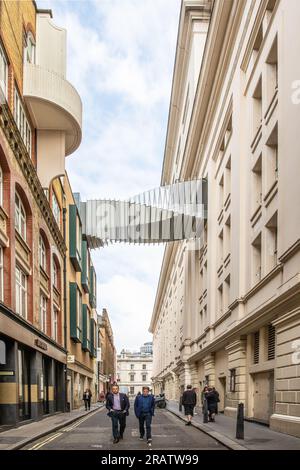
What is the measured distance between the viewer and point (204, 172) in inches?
1451

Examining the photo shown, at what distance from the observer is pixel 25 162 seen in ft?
76.6

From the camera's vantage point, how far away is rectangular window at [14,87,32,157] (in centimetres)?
2377

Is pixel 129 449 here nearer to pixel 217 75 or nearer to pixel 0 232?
pixel 0 232

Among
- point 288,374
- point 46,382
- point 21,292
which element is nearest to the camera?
point 288,374

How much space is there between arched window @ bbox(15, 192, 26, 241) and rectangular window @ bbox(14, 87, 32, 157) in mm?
2899

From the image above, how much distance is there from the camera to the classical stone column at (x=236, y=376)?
2388 centimetres

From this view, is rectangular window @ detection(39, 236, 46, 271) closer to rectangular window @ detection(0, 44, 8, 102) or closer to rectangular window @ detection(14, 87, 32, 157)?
rectangular window @ detection(14, 87, 32, 157)

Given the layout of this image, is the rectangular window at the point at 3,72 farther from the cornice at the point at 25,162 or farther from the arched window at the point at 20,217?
the arched window at the point at 20,217

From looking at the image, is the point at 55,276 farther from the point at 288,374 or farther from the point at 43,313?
the point at 288,374

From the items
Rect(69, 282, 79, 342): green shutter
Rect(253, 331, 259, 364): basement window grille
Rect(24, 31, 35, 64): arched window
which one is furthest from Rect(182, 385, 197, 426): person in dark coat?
Rect(69, 282, 79, 342): green shutter

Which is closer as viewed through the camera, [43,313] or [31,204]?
[31,204]

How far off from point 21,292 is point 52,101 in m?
8.73

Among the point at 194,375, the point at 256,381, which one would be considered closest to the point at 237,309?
the point at 256,381

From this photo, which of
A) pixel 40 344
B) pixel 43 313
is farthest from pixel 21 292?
pixel 43 313
